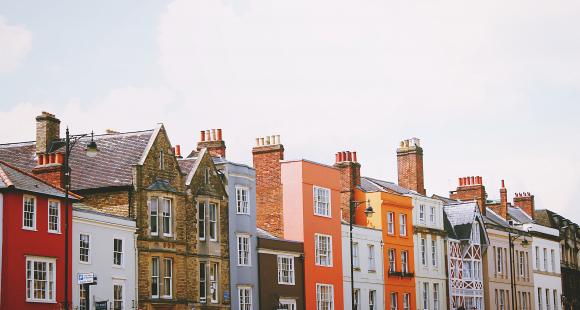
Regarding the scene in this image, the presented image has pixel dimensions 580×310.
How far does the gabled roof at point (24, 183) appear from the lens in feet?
160

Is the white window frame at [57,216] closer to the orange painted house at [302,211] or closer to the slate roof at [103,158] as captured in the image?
the slate roof at [103,158]

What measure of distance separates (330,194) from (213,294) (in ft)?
46.3

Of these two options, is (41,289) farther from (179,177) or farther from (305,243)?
(305,243)

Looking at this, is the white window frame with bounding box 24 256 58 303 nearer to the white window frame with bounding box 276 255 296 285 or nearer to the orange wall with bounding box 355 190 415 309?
the white window frame with bounding box 276 255 296 285

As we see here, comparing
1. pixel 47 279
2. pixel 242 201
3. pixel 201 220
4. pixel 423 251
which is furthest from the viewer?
pixel 423 251

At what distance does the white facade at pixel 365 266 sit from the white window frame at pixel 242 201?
10339 mm

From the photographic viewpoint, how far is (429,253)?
83.1 m

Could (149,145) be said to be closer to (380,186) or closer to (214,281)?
(214,281)

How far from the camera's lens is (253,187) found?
66.8m

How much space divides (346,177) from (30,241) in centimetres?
3198

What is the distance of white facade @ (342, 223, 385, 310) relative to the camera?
74.0 m

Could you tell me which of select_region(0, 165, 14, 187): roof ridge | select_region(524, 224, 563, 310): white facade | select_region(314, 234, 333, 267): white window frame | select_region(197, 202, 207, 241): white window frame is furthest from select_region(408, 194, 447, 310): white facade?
select_region(0, 165, 14, 187): roof ridge

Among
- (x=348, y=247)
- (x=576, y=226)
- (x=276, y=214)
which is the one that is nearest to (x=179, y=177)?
(x=276, y=214)

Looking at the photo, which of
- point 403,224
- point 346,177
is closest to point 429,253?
point 403,224
